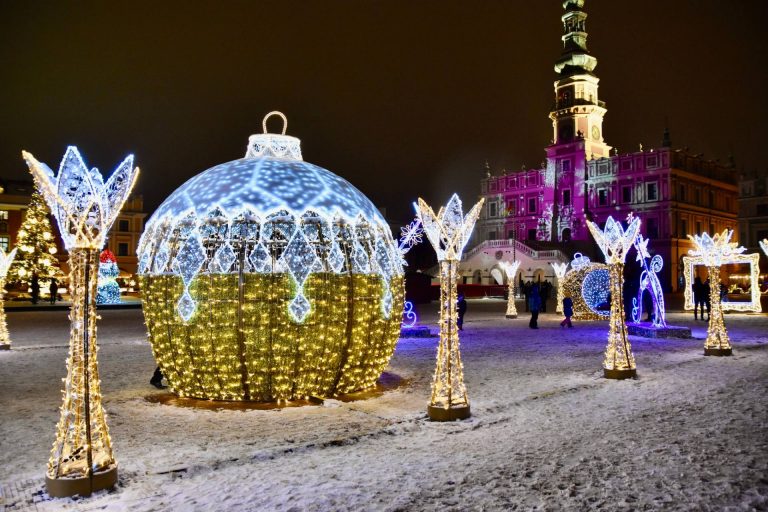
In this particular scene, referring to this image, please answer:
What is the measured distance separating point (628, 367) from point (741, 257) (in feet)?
68.8

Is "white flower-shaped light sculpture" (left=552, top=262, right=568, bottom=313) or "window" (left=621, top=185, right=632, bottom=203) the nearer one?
"white flower-shaped light sculpture" (left=552, top=262, right=568, bottom=313)

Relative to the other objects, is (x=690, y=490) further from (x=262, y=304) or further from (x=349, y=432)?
(x=262, y=304)

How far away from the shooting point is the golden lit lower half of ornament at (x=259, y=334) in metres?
7.50

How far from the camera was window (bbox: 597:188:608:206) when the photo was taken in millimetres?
61116

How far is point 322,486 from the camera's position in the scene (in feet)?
16.2

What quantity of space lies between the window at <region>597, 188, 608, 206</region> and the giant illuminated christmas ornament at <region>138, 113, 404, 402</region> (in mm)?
57100

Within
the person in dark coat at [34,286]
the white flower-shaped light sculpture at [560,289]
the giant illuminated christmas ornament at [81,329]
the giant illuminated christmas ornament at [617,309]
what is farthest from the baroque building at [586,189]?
the giant illuminated christmas ornament at [81,329]

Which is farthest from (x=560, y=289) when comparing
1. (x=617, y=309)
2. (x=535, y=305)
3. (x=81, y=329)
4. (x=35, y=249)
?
(x=35, y=249)

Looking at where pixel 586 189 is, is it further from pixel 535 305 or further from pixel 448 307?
pixel 448 307

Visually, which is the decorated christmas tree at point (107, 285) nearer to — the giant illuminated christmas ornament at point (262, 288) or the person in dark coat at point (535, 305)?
the person in dark coat at point (535, 305)

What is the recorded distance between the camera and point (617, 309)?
34.4ft

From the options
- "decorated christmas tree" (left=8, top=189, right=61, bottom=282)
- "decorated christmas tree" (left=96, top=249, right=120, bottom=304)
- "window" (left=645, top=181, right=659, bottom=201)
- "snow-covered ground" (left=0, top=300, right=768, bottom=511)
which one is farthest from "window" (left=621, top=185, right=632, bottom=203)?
"snow-covered ground" (left=0, top=300, right=768, bottom=511)

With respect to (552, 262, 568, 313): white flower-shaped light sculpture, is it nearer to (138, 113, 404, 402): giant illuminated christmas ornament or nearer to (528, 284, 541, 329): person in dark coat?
(528, 284, 541, 329): person in dark coat

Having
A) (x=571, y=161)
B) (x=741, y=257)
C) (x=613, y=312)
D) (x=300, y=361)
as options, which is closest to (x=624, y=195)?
(x=571, y=161)
